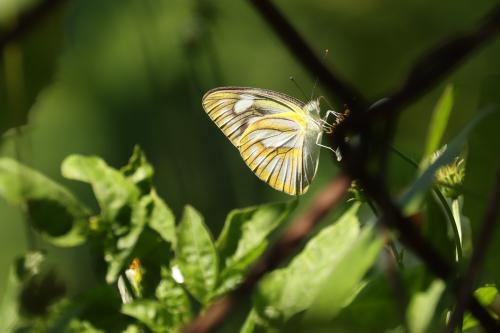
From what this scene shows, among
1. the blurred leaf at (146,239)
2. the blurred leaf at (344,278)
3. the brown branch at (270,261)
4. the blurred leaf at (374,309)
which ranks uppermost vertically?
the blurred leaf at (146,239)

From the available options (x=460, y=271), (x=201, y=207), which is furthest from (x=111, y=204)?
(x=201, y=207)

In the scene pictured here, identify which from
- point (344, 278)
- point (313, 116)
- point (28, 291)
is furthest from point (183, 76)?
point (344, 278)

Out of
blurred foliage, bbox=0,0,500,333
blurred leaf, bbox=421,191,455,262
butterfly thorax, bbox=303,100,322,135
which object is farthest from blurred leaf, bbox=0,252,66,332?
butterfly thorax, bbox=303,100,322,135

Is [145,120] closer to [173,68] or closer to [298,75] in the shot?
[173,68]

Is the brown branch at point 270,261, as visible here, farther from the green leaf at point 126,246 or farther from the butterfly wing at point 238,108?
the butterfly wing at point 238,108

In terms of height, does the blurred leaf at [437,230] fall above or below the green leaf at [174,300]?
below

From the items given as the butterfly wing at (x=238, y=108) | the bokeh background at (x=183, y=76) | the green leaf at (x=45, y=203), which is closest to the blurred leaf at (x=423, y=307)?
the green leaf at (x=45, y=203)

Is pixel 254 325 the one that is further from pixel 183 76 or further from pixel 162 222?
pixel 183 76

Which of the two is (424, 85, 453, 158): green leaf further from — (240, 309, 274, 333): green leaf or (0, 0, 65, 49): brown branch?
(0, 0, 65, 49): brown branch
